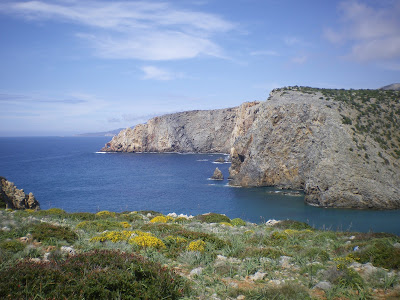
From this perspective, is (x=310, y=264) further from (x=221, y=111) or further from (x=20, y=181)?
(x=221, y=111)

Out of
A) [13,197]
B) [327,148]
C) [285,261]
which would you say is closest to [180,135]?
[327,148]

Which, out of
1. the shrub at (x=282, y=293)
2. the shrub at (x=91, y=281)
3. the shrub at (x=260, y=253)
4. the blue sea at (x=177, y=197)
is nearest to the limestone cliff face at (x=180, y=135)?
the blue sea at (x=177, y=197)

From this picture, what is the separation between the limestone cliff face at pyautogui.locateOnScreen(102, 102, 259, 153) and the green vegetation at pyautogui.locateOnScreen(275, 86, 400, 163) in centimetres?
8983

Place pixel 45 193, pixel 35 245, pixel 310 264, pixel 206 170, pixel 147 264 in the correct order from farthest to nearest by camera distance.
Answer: pixel 206 170, pixel 45 193, pixel 35 245, pixel 310 264, pixel 147 264

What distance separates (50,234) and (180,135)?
160183mm

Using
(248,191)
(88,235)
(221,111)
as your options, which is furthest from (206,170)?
(88,235)

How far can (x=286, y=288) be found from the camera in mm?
7504

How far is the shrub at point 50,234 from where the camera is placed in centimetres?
1107

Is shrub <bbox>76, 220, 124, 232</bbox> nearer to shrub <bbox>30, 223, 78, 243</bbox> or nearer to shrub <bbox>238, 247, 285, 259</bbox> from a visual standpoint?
shrub <bbox>30, 223, 78, 243</bbox>

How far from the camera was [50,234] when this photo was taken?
450 inches

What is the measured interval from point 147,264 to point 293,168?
67.0 m

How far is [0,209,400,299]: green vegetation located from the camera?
658 cm

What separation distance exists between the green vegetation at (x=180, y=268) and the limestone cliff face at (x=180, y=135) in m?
153

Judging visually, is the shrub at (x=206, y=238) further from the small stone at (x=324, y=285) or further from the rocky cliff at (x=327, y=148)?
the rocky cliff at (x=327, y=148)
